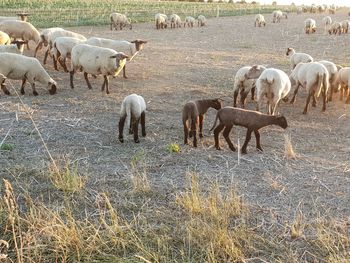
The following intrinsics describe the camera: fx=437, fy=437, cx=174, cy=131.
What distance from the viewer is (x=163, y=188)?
6.30 metres

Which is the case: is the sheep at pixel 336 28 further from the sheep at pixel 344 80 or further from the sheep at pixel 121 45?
the sheep at pixel 121 45

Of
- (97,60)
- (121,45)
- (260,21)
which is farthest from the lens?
(260,21)

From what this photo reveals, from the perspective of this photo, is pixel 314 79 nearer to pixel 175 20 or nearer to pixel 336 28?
pixel 336 28

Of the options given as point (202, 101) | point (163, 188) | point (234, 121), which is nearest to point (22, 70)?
point (202, 101)

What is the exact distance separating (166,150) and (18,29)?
454 inches

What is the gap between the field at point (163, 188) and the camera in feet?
15.6

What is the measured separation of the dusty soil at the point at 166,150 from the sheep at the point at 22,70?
15.8 inches

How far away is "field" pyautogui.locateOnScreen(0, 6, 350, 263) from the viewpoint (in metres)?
4.77

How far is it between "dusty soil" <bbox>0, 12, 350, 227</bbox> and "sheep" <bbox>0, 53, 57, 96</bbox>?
0.40 metres

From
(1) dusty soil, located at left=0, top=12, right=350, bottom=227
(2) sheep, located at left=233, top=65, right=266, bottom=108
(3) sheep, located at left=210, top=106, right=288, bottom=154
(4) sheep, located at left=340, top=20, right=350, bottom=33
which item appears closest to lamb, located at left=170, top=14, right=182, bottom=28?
(4) sheep, located at left=340, top=20, right=350, bottom=33

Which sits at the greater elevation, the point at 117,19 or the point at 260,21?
the point at 117,19

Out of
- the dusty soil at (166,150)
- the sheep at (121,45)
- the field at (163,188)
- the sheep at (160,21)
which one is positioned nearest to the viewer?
the field at (163,188)

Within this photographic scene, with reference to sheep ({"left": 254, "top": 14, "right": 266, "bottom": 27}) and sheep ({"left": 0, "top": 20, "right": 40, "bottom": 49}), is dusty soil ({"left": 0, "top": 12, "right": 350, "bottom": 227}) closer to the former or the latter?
sheep ({"left": 0, "top": 20, "right": 40, "bottom": 49})

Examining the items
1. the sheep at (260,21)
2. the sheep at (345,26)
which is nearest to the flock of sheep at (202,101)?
the sheep at (345,26)
